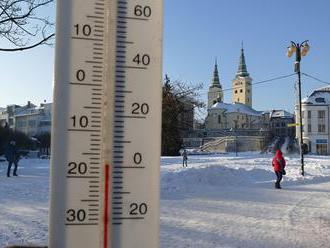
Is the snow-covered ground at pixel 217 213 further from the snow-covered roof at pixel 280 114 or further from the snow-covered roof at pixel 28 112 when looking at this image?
the snow-covered roof at pixel 280 114

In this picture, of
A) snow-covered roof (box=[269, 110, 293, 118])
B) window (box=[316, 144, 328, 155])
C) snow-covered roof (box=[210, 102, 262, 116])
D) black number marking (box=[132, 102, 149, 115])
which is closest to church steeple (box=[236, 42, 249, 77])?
snow-covered roof (box=[210, 102, 262, 116])

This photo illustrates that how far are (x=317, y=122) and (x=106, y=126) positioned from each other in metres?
91.9

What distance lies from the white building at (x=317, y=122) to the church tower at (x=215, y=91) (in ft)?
161

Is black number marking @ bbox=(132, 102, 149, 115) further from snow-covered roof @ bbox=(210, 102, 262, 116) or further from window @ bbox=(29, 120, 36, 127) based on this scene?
snow-covered roof @ bbox=(210, 102, 262, 116)

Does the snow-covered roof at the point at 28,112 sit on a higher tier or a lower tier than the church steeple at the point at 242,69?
lower

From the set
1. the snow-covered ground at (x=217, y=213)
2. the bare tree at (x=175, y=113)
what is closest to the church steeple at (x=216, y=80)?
the bare tree at (x=175, y=113)

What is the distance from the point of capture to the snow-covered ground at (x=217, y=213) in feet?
28.0

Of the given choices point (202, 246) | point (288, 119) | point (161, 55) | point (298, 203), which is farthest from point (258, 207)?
point (288, 119)

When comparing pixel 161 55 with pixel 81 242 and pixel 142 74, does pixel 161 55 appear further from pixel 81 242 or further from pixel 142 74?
pixel 81 242

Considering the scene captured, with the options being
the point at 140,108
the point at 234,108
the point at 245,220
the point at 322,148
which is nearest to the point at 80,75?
the point at 140,108

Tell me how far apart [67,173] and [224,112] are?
12574cm

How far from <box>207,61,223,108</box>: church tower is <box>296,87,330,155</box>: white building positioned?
49153 mm

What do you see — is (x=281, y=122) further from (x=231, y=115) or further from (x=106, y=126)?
(x=106, y=126)

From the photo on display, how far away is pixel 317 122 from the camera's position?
90.0 meters
